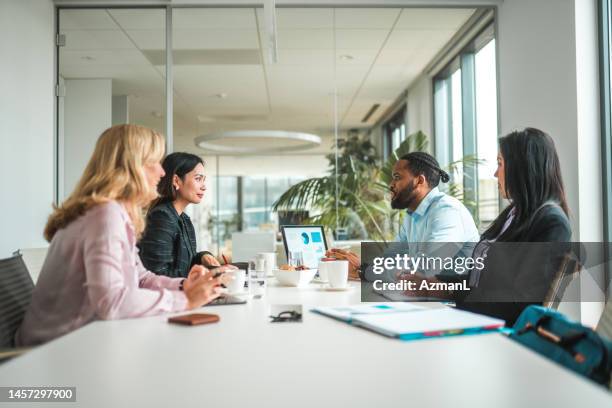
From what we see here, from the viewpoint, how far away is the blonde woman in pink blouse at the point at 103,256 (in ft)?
4.42

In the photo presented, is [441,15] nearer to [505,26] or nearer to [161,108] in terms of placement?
[505,26]

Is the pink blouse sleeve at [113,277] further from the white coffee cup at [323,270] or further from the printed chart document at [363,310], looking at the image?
the white coffee cup at [323,270]

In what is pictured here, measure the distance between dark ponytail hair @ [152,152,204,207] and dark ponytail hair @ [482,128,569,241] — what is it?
1.56m

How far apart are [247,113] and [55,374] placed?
717 cm

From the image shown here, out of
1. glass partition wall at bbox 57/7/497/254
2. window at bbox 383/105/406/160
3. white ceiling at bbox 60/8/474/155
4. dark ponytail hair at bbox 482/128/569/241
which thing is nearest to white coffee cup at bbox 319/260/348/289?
dark ponytail hair at bbox 482/128/569/241

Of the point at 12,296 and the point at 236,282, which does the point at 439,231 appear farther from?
the point at 12,296

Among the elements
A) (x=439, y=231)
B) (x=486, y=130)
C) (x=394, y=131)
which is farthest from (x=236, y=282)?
(x=394, y=131)

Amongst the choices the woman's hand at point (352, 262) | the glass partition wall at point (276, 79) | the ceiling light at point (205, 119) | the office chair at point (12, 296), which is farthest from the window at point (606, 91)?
the ceiling light at point (205, 119)

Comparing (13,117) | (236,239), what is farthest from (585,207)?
(13,117)

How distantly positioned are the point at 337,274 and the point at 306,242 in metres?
0.79

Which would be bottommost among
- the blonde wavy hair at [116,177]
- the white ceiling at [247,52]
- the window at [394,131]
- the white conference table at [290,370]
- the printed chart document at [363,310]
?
the white conference table at [290,370]

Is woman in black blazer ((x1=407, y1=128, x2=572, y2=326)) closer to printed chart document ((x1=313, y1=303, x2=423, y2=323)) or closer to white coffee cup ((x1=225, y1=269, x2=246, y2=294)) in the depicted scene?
printed chart document ((x1=313, y1=303, x2=423, y2=323))

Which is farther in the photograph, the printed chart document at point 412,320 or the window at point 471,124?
the window at point 471,124

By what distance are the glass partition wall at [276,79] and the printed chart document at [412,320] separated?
7.18 feet
